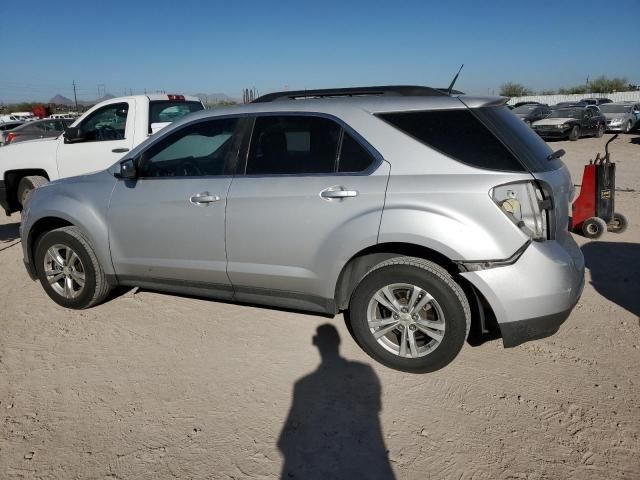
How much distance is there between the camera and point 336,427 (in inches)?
102

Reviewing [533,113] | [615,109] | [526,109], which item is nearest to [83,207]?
[533,113]

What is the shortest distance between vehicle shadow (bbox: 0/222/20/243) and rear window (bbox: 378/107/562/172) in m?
6.22

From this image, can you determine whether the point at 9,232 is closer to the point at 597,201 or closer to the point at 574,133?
the point at 597,201

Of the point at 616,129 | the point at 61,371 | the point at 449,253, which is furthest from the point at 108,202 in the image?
the point at 616,129

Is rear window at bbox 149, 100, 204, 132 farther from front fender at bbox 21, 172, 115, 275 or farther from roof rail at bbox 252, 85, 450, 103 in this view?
roof rail at bbox 252, 85, 450, 103

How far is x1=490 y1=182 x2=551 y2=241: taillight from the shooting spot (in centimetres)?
268

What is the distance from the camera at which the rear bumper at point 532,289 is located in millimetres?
2664

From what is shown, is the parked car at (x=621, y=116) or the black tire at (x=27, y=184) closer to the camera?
the black tire at (x=27, y=184)

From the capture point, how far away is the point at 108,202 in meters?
3.80

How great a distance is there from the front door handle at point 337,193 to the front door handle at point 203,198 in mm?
Result: 846

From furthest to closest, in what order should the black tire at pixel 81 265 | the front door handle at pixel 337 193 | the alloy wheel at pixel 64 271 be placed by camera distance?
the alloy wheel at pixel 64 271
the black tire at pixel 81 265
the front door handle at pixel 337 193

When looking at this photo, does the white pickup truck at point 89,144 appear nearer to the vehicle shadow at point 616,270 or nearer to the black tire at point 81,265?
the black tire at point 81,265

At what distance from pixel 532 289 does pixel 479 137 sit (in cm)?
95

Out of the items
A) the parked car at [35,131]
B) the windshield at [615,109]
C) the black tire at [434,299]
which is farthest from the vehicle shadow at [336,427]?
the windshield at [615,109]
